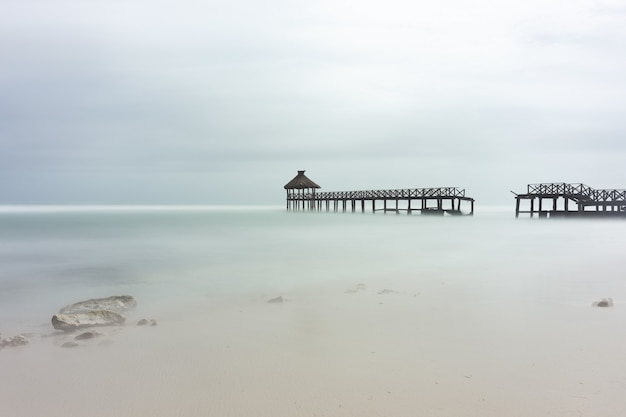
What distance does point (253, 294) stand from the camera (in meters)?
10.5

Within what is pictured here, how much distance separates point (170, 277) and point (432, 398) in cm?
966

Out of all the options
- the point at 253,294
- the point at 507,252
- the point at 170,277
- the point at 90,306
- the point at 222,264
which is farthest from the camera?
the point at 507,252

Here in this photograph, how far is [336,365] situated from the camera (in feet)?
18.7

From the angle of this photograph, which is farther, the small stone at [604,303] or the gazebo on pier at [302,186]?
the gazebo on pier at [302,186]

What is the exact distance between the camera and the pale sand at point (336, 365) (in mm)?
4656

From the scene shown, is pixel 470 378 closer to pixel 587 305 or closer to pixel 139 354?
pixel 139 354

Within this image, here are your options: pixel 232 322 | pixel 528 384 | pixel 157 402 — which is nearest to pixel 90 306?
pixel 232 322

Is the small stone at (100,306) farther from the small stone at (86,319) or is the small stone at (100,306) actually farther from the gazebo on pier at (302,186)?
the gazebo on pier at (302,186)

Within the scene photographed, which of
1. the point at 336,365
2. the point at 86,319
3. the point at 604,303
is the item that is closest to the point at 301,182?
the point at 604,303

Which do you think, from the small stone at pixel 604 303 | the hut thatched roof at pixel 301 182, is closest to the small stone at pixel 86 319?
the small stone at pixel 604 303

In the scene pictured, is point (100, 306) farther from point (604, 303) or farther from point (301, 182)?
point (301, 182)

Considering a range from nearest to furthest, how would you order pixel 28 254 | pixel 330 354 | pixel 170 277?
pixel 330 354, pixel 170 277, pixel 28 254

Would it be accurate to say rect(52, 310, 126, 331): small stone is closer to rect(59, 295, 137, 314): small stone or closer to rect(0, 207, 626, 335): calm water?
rect(59, 295, 137, 314): small stone

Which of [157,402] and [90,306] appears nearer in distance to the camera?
[157,402]
